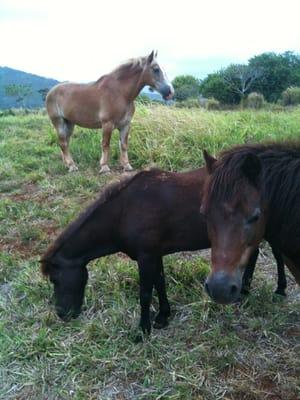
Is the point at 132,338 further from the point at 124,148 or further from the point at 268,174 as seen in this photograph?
the point at 124,148

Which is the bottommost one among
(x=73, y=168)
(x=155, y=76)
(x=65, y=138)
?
(x=73, y=168)

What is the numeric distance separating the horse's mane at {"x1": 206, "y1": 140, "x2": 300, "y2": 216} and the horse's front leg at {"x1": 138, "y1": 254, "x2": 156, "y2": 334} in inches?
39.5

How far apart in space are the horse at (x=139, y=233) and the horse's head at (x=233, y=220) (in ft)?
3.22

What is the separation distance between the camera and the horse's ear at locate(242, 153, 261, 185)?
6.64 ft

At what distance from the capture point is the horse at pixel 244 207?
2008 mm

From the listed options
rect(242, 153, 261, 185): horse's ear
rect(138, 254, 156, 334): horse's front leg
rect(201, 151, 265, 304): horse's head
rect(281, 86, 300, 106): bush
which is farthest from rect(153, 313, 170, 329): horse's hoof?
rect(281, 86, 300, 106): bush

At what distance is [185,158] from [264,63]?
25.0 meters

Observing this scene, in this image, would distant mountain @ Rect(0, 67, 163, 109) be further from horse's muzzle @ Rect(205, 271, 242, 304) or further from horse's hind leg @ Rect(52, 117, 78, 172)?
horse's muzzle @ Rect(205, 271, 242, 304)

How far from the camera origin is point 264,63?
2889 centimetres

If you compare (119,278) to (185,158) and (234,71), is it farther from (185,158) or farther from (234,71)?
(234,71)

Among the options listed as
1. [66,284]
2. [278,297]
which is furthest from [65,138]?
[278,297]

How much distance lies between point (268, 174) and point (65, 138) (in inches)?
217

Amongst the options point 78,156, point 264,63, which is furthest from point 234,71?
point 78,156

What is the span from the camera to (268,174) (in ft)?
7.08
